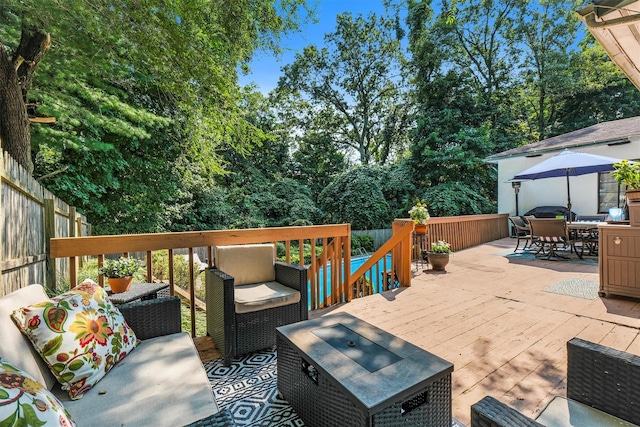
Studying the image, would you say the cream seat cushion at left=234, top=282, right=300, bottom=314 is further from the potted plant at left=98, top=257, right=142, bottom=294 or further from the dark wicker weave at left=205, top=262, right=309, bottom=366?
the potted plant at left=98, top=257, right=142, bottom=294

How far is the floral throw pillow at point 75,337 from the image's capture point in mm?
1315

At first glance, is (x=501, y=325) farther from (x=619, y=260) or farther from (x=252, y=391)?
(x=252, y=391)

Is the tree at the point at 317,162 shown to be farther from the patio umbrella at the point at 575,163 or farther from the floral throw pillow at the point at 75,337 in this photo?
the floral throw pillow at the point at 75,337

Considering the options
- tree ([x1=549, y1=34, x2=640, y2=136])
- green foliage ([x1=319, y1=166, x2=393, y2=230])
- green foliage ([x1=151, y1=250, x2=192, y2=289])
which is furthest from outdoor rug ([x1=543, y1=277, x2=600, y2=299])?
tree ([x1=549, y1=34, x2=640, y2=136])

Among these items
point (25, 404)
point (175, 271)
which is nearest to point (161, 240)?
point (25, 404)

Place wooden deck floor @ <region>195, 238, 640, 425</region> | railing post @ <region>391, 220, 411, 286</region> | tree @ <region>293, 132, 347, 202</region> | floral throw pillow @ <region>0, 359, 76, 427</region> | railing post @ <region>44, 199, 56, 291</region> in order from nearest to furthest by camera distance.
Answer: floral throw pillow @ <region>0, 359, 76, 427</region> < wooden deck floor @ <region>195, 238, 640, 425</region> < railing post @ <region>44, 199, 56, 291</region> < railing post @ <region>391, 220, 411, 286</region> < tree @ <region>293, 132, 347, 202</region>

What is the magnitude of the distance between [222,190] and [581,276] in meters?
11.6

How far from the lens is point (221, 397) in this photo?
6.49 feet

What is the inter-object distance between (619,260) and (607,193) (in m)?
6.85

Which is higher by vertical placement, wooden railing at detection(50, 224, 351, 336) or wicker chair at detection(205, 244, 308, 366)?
wooden railing at detection(50, 224, 351, 336)

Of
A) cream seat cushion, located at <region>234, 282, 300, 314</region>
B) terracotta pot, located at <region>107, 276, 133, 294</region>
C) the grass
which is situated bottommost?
the grass

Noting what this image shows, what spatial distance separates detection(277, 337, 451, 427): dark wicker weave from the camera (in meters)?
1.24

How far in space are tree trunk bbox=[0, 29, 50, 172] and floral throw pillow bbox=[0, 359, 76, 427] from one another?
180 inches

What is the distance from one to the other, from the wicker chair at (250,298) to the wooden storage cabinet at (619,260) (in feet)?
12.4
